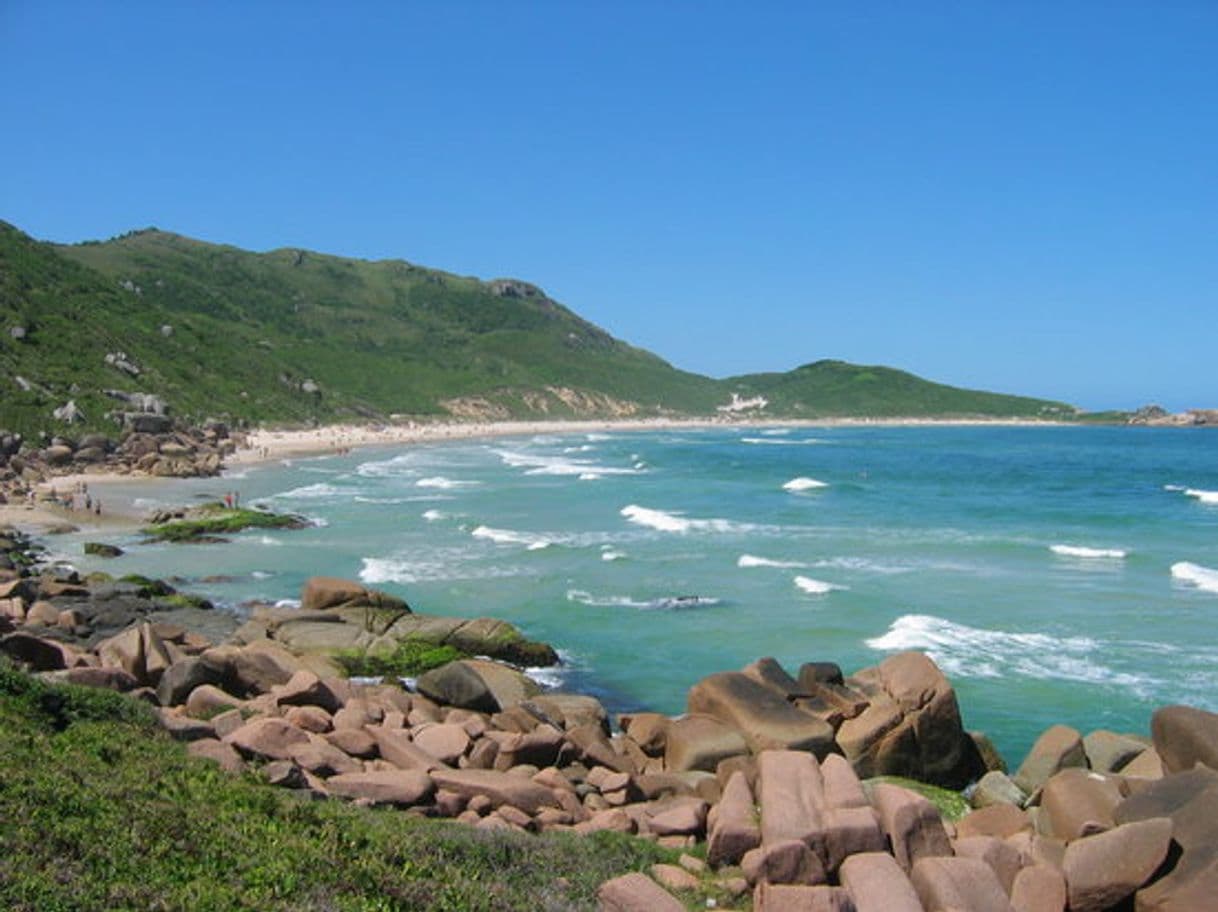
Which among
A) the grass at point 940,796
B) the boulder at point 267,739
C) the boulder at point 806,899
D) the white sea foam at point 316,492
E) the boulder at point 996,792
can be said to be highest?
the white sea foam at point 316,492

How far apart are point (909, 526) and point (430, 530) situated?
22.3 meters

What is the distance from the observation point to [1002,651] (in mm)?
25797

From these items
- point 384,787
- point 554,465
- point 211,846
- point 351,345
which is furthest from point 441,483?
point 351,345

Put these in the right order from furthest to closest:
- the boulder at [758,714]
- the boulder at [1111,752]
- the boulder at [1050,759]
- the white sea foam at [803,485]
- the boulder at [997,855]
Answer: the white sea foam at [803,485]
the boulder at [758,714]
the boulder at [1111,752]
the boulder at [1050,759]
the boulder at [997,855]

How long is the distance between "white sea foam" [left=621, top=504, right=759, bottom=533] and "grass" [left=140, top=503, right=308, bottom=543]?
618 inches

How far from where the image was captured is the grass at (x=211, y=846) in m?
8.05

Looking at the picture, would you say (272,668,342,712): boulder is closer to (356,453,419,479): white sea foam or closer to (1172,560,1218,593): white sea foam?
(1172,560,1218,593): white sea foam

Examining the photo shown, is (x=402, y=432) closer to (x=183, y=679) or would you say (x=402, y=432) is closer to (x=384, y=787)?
(x=183, y=679)

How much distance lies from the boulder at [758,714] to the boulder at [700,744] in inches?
10.7

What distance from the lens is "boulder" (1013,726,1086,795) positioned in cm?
1606

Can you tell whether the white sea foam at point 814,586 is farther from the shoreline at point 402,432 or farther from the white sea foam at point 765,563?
the shoreline at point 402,432

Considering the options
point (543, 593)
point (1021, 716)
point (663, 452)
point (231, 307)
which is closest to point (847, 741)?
point (1021, 716)

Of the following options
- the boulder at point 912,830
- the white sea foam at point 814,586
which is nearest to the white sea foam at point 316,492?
the white sea foam at point 814,586

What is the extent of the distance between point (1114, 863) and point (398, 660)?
633 inches
